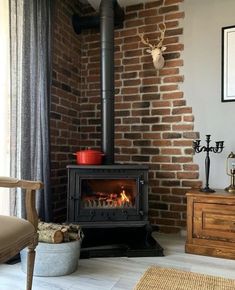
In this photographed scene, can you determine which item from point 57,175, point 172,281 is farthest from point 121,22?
point 172,281

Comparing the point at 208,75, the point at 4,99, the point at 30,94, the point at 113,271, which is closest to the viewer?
the point at 113,271

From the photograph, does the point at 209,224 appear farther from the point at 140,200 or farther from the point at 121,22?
the point at 121,22

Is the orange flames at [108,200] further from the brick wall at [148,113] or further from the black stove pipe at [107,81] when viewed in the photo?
the brick wall at [148,113]

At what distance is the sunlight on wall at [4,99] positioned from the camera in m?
1.98

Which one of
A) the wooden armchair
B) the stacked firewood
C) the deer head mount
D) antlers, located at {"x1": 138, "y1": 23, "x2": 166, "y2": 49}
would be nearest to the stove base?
the stacked firewood

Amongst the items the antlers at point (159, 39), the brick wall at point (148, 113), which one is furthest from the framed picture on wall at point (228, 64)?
the antlers at point (159, 39)

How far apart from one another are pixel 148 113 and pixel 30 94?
4.07 ft

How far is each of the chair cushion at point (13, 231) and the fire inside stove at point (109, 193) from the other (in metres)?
0.92

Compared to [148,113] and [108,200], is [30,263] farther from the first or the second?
[148,113]

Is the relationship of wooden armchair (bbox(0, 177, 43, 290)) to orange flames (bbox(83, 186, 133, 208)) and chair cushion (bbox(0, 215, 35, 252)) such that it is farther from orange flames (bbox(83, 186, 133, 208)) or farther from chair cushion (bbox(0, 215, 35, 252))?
orange flames (bbox(83, 186, 133, 208))

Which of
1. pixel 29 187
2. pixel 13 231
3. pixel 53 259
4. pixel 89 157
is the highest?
pixel 89 157

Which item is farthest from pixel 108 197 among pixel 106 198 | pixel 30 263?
pixel 30 263

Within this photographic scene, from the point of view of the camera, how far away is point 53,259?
179 cm

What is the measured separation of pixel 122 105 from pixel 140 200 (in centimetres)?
112
